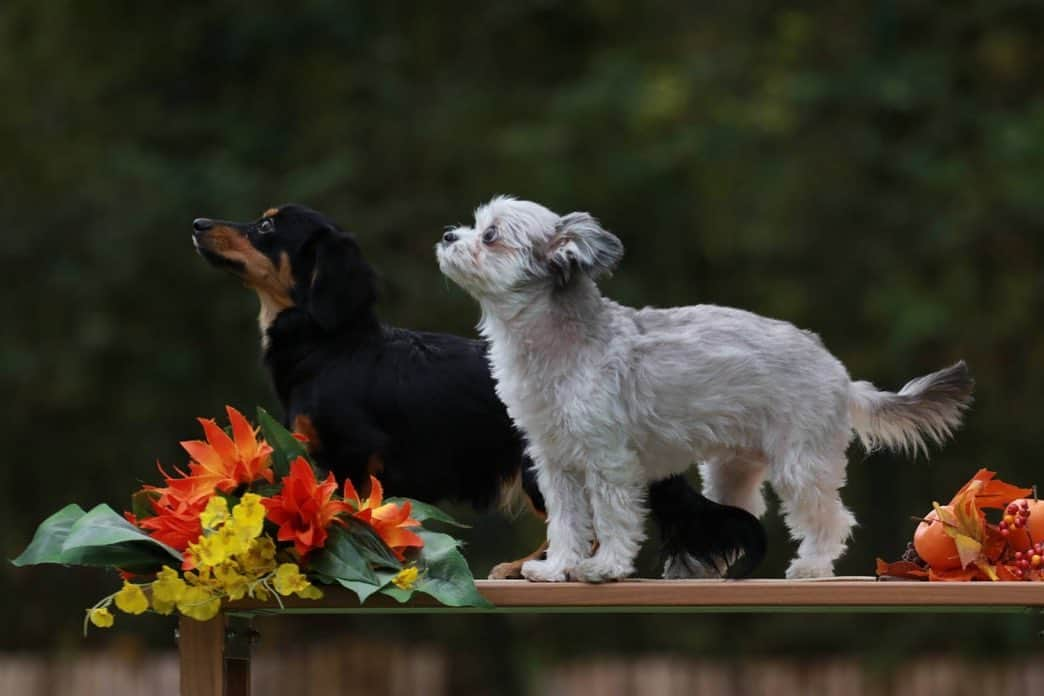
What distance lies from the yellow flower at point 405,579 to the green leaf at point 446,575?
0.02 m

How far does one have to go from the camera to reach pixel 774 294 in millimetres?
11148

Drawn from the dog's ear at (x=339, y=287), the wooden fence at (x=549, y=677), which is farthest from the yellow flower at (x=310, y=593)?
the wooden fence at (x=549, y=677)

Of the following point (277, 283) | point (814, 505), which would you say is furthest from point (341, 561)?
point (277, 283)

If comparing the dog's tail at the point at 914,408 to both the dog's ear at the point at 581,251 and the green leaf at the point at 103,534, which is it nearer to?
the dog's ear at the point at 581,251

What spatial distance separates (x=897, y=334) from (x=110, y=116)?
584 cm

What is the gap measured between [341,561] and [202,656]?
39 cm

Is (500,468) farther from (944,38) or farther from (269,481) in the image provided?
(944,38)

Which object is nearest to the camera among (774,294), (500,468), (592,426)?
(592,426)

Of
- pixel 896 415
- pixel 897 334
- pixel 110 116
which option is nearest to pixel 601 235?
pixel 896 415

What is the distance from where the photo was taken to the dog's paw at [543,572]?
11.6 ft

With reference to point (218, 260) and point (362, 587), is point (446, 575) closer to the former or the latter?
point (362, 587)

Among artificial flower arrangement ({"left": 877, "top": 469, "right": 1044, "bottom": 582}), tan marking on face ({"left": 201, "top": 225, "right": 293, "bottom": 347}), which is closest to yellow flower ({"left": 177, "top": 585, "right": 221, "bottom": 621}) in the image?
tan marking on face ({"left": 201, "top": 225, "right": 293, "bottom": 347})

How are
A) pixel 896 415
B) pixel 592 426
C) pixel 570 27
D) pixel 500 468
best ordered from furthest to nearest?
pixel 570 27 < pixel 500 468 < pixel 896 415 < pixel 592 426

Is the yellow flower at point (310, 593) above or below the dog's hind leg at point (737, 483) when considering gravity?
below
